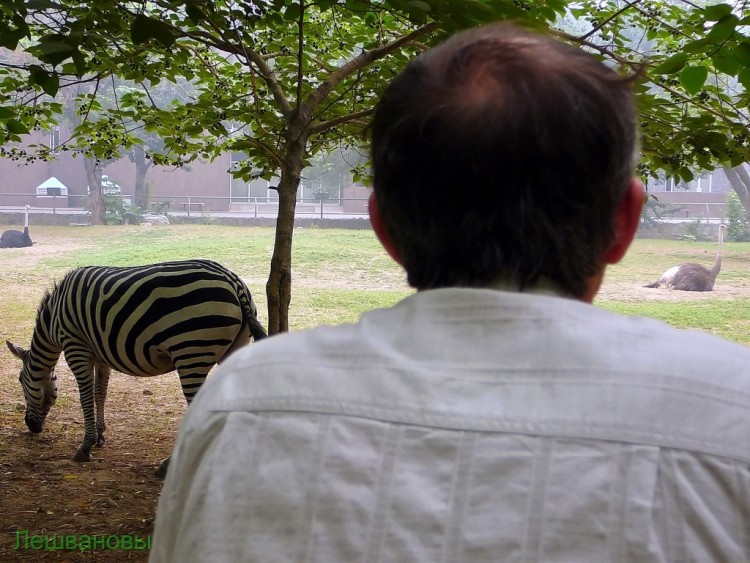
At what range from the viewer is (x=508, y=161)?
711 mm

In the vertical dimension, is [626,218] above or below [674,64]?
below

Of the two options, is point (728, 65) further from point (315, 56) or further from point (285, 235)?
point (315, 56)

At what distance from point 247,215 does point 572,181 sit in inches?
489

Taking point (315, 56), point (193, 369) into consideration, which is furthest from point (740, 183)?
point (193, 369)

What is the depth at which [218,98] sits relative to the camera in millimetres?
3750

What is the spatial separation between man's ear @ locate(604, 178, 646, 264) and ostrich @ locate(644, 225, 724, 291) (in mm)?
9781

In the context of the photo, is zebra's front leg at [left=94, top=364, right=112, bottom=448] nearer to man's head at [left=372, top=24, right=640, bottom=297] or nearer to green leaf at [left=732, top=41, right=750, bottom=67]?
green leaf at [left=732, top=41, right=750, bottom=67]

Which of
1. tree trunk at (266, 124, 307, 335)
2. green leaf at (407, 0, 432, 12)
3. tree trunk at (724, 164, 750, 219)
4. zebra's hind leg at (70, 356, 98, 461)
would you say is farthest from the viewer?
tree trunk at (724, 164, 750, 219)

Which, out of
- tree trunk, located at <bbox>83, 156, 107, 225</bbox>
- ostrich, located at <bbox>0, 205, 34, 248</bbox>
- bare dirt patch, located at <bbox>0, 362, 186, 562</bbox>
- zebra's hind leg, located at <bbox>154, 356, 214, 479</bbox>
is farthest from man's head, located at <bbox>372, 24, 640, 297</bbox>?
tree trunk, located at <bbox>83, 156, 107, 225</bbox>

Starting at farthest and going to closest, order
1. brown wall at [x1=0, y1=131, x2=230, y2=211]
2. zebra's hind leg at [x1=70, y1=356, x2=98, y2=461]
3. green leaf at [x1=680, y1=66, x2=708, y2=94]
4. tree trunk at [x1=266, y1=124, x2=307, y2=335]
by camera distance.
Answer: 1. brown wall at [x1=0, y1=131, x2=230, y2=211]
2. zebra's hind leg at [x1=70, y1=356, x2=98, y2=461]
3. tree trunk at [x1=266, y1=124, x2=307, y2=335]
4. green leaf at [x1=680, y1=66, x2=708, y2=94]

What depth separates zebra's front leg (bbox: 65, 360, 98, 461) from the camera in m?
4.90

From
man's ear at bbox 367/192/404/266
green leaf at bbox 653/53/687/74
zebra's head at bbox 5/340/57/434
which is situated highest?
green leaf at bbox 653/53/687/74

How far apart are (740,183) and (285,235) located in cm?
972

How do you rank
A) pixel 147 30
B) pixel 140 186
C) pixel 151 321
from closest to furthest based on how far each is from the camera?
pixel 147 30 < pixel 151 321 < pixel 140 186
